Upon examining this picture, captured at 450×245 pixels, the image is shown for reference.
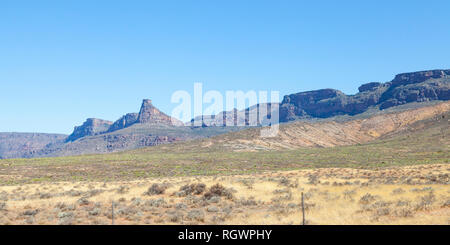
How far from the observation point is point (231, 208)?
19234mm

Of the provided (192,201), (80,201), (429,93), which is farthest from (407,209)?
(429,93)

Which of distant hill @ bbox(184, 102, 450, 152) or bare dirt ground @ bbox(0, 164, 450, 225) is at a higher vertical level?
distant hill @ bbox(184, 102, 450, 152)

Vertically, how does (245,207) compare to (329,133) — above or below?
below

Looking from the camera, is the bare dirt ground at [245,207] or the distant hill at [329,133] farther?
the distant hill at [329,133]

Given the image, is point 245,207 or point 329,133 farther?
point 329,133

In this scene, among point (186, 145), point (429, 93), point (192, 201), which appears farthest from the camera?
point (429, 93)

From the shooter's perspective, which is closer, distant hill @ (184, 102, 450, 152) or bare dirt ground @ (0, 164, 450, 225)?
bare dirt ground @ (0, 164, 450, 225)

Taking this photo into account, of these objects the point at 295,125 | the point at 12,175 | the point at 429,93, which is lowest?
the point at 12,175

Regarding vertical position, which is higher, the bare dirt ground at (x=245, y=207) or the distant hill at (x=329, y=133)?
the distant hill at (x=329, y=133)

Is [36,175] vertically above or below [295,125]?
below
